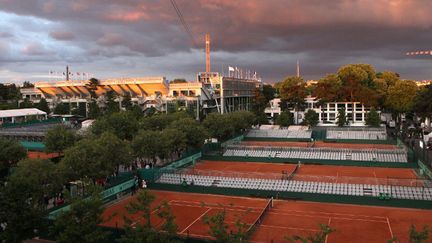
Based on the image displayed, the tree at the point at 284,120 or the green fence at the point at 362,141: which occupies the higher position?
the tree at the point at 284,120

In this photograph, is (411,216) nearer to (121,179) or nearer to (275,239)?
(275,239)

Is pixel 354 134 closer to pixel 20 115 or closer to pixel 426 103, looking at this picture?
pixel 426 103

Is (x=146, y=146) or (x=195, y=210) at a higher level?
(x=146, y=146)

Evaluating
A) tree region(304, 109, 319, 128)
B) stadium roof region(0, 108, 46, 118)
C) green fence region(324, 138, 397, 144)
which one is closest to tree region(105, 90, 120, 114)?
stadium roof region(0, 108, 46, 118)

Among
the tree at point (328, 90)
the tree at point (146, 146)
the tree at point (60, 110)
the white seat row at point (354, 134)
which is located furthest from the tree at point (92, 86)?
the tree at point (146, 146)

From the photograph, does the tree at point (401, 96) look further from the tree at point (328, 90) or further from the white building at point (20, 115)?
the white building at point (20, 115)

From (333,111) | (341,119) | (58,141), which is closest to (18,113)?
(58,141)

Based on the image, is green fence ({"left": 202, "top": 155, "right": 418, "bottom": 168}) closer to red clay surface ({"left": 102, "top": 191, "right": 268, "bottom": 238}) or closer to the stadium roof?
red clay surface ({"left": 102, "top": 191, "right": 268, "bottom": 238})
